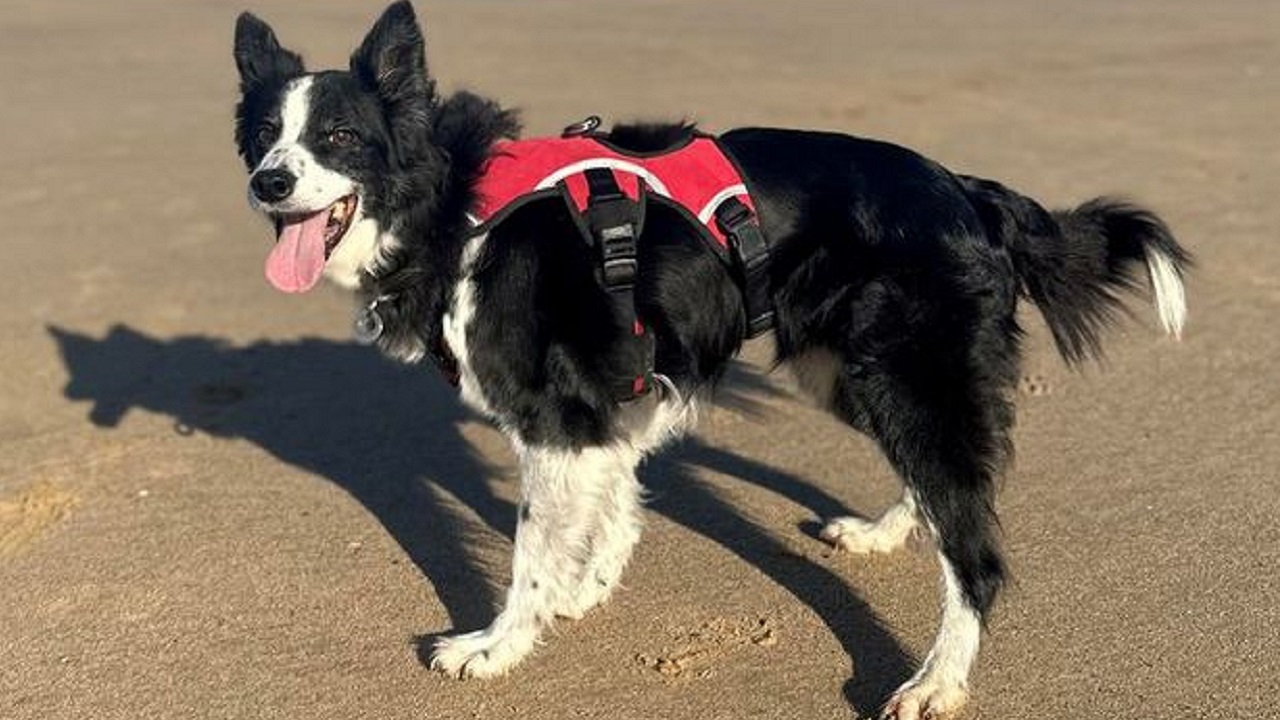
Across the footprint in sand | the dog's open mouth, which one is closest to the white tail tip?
the dog's open mouth

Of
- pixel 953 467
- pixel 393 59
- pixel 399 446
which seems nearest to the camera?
pixel 953 467

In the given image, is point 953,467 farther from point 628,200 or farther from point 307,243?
point 307,243

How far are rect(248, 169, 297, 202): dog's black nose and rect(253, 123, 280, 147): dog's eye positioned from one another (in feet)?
0.67

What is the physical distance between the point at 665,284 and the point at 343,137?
1.06 metres

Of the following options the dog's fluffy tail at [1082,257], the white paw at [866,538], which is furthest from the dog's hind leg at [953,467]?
the white paw at [866,538]

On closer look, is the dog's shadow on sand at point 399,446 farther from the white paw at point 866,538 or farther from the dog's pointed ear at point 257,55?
the dog's pointed ear at point 257,55

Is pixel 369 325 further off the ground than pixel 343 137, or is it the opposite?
pixel 343 137

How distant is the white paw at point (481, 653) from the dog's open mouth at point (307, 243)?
4.00 ft

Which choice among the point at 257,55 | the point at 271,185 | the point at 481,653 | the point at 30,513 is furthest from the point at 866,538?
the point at 30,513

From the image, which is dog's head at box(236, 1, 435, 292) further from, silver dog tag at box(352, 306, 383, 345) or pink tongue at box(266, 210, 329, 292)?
silver dog tag at box(352, 306, 383, 345)

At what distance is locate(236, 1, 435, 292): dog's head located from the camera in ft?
12.8

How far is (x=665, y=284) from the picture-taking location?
4.11m

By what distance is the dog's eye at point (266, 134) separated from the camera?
3989mm

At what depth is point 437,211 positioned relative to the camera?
4.04 m
